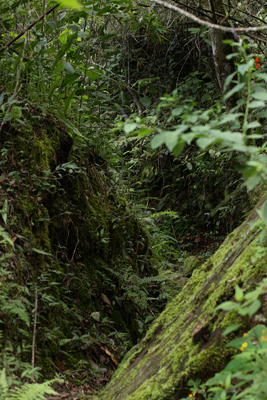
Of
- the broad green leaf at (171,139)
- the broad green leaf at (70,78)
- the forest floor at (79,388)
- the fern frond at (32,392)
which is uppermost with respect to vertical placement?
the broad green leaf at (70,78)

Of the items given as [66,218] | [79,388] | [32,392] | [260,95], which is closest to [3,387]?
[32,392]

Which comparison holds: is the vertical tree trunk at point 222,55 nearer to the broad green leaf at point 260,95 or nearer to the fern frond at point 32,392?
the broad green leaf at point 260,95

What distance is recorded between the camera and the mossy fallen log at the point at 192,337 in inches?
50.7

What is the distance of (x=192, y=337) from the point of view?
145 centimetres

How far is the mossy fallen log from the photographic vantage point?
1.29 meters

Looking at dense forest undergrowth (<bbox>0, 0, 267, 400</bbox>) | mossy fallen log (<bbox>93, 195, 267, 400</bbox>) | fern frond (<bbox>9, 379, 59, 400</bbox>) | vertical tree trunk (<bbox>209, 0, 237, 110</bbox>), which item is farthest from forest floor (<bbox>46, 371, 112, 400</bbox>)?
vertical tree trunk (<bbox>209, 0, 237, 110</bbox>)

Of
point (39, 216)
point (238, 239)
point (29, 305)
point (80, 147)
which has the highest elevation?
point (80, 147)

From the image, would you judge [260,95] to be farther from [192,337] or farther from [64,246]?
[64,246]

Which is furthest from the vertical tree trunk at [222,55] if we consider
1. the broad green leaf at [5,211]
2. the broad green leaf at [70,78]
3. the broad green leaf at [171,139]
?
the broad green leaf at [171,139]

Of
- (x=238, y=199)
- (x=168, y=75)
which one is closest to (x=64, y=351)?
(x=238, y=199)

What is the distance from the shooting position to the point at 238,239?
6.52ft

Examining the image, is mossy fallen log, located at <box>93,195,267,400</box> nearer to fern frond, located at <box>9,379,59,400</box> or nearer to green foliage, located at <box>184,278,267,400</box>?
green foliage, located at <box>184,278,267,400</box>

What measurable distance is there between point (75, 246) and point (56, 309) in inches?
26.5

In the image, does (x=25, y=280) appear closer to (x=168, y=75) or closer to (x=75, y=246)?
(x=75, y=246)
